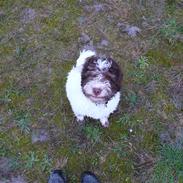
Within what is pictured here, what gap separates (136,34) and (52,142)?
169 centimetres

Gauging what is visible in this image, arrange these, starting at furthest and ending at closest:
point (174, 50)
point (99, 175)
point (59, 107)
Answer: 1. point (174, 50)
2. point (59, 107)
3. point (99, 175)

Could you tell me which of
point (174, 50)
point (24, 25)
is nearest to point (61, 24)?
point (24, 25)

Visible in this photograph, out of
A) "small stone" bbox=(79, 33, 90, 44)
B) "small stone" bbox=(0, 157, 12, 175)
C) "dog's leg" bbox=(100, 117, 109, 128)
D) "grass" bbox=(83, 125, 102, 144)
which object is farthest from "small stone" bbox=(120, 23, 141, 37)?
"small stone" bbox=(0, 157, 12, 175)

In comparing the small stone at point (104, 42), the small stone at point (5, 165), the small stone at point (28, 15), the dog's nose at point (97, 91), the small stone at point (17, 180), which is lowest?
the small stone at point (17, 180)

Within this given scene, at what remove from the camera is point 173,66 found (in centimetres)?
541

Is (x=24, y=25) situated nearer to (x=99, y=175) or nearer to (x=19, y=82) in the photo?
(x=19, y=82)

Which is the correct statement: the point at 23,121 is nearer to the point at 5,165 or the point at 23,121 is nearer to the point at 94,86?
the point at 5,165

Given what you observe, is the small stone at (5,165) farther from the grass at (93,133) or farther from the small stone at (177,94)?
the small stone at (177,94)

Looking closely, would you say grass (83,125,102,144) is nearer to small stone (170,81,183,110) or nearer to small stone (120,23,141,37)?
small stone (170,81,183,110)

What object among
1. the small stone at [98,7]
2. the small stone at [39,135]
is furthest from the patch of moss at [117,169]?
the small stone at [98,7]

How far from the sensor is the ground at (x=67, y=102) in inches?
190

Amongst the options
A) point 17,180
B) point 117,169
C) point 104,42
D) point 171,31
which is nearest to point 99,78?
point 117,169

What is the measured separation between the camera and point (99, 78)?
3947 mm

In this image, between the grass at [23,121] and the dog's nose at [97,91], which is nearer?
the dog's nose at [97,91]
